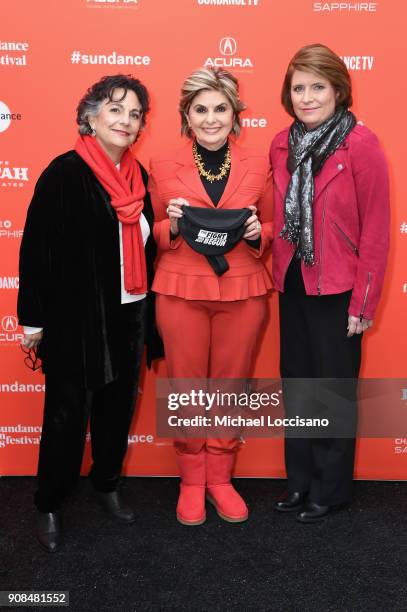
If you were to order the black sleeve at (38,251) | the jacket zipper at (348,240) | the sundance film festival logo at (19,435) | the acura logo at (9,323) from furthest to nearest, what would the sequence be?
1. the sundance film festival logo at (19,435)
2. the acura logo at (9,323)
3. the jacket zipper at (348,240)
4. the black sleeve at (38,251)

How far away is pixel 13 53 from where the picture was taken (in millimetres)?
2568

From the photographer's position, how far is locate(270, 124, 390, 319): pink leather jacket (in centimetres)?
219

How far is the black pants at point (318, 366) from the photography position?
7.75ft

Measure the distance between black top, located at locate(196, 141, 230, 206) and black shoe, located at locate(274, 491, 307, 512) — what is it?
1.37m

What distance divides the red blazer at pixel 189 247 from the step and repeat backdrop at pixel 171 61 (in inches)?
15.0

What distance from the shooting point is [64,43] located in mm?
2561

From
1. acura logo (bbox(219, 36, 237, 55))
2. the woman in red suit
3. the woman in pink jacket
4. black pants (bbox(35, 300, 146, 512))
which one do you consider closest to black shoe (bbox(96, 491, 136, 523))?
black pants (bbox(35, 300, 146, 512))

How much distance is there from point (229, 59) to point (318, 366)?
1.37 meters

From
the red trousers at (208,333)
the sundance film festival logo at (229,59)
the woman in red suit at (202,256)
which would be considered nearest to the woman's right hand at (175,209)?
the woman in red suit at (202,256)

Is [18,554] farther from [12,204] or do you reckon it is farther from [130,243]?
[12,204]

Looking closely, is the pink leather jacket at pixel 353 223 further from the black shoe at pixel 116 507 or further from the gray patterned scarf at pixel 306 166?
the black shoe at pixel 116 507

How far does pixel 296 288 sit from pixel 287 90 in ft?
2.51

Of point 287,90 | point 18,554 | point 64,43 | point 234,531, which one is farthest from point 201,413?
point 64,43

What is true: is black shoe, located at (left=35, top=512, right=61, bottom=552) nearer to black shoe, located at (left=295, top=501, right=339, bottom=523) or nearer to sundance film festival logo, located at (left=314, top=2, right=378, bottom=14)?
black shoe, located at (left=295, top=501, right=339, bottom=523)
